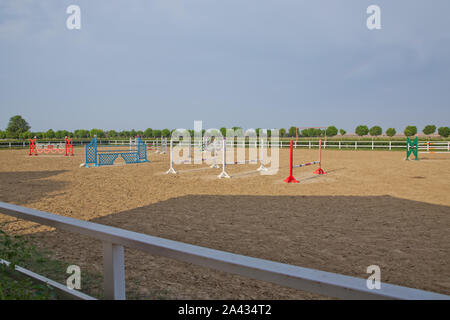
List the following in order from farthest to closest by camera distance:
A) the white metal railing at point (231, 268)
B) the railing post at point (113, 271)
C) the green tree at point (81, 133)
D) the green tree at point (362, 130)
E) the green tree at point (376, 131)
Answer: the green tree at point (362, 130)
the green tree at point (376, 131)
the green tree at point (81, 133)
the railing post at point (113, 271)
the white metal railing at point (231, 268)

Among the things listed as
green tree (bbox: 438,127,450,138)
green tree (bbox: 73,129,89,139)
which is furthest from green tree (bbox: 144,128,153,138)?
green tree (bbox: 438,127,450,138)

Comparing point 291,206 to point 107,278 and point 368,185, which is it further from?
point 107,278

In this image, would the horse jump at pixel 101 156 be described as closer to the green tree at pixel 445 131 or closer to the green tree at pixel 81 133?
the green tree at pixel 81 133

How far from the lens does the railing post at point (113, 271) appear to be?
66.8 inches

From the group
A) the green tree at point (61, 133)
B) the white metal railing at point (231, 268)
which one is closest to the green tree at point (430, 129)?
the green tree at point (61, 133)

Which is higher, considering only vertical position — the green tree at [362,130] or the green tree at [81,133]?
the green tree at [362,130]

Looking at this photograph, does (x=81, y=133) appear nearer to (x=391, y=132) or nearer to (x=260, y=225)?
(x=260, y=225)

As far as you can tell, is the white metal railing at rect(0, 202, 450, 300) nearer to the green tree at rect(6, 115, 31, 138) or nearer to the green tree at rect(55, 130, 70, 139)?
the green tree at rect(55, 130, 70, 139)

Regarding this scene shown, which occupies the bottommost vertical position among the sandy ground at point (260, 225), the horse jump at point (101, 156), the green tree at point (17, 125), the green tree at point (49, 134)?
the sandy ground at point (260, 225)

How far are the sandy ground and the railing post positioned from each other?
45.3 inches

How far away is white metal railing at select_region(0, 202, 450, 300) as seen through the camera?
1.06 meters

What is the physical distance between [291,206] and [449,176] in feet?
27.9

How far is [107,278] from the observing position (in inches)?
68.1
